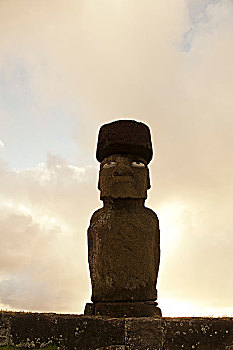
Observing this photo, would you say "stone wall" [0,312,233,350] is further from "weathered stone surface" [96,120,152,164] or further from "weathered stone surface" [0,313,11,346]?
"weathered stone surface" [96,120,152,164]

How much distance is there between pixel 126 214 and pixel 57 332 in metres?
2.68

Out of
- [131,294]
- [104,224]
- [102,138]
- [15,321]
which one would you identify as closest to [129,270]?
[131,294]

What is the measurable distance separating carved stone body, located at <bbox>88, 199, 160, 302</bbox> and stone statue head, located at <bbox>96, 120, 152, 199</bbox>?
0.88 ft

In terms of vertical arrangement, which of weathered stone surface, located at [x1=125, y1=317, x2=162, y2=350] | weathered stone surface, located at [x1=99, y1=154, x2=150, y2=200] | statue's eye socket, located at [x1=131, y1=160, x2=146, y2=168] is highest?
statue's eye socket, located at [x1=131, y1=160, x2=146, y2=168]

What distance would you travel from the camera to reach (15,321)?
23.7ft

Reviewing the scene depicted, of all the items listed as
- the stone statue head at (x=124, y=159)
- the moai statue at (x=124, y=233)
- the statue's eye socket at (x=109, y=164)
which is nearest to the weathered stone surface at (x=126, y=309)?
the moai statue at (x=124, y=233)

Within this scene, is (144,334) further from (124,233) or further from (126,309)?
(124,233)

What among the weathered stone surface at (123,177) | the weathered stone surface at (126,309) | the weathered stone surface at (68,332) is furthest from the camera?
the weathered stone surface at (123,177)

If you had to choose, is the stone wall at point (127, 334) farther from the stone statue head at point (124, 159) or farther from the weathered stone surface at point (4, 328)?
the stone statue head at point (124, 159)

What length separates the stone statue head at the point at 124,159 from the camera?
28.6 feet

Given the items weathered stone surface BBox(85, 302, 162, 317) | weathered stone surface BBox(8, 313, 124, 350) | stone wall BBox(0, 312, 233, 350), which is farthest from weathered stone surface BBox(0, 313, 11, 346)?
weathered stone surface BBox(85, 302, 162, 317)

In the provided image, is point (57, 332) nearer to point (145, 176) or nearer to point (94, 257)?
point (94, 257)

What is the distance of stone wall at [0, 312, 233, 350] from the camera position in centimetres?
663

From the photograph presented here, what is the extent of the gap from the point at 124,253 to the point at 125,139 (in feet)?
7.92
